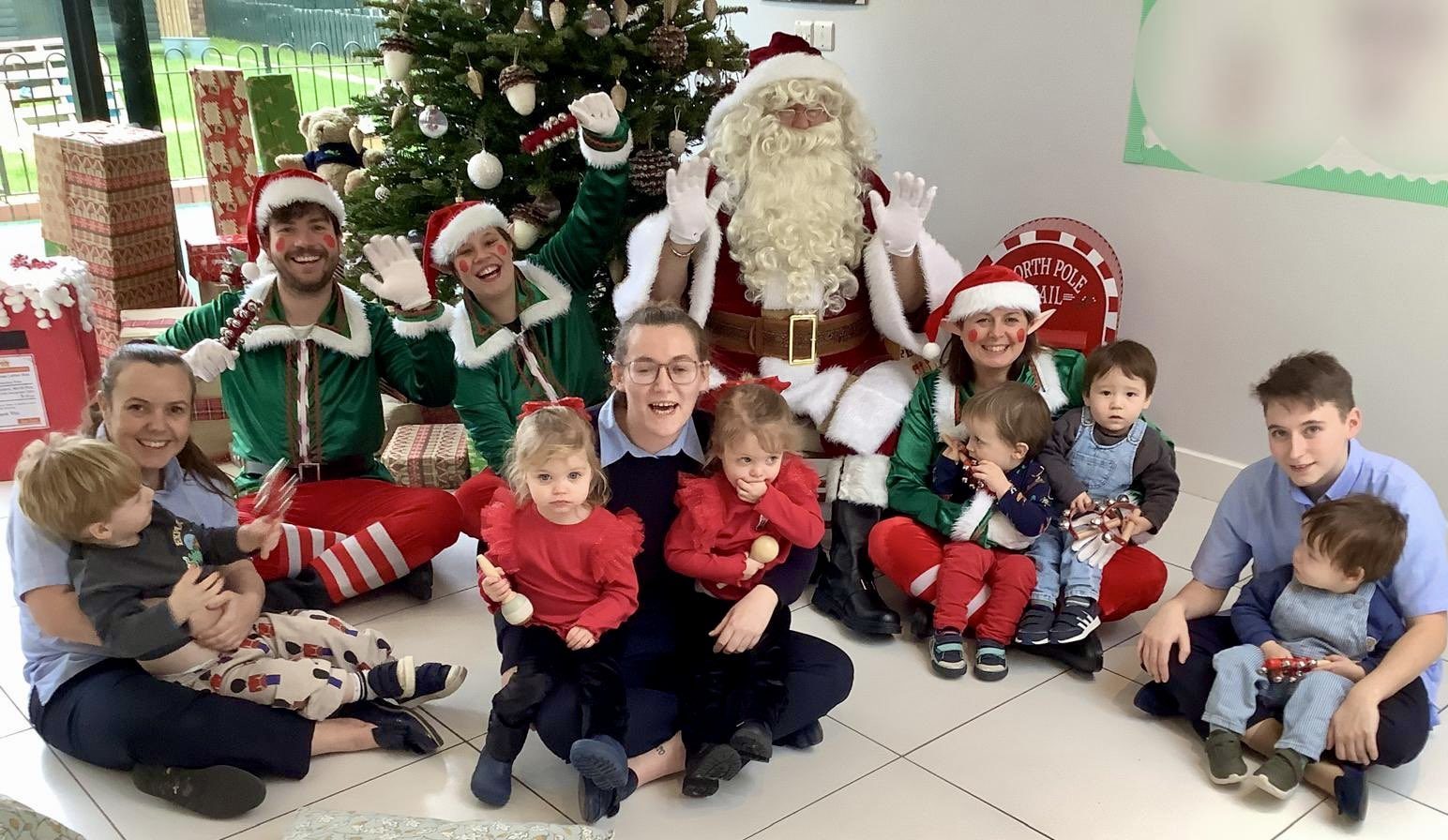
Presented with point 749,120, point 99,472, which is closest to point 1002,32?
point 749,120

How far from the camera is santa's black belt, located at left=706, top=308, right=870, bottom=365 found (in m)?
2.97

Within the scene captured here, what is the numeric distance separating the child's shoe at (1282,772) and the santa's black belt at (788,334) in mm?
1440

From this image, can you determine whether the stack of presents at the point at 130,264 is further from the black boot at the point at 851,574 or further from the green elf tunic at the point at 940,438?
the green elf tunic at the point at 940,438

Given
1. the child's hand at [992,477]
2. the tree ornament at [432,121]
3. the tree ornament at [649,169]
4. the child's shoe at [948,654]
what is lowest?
the child's shoe at [948,654]

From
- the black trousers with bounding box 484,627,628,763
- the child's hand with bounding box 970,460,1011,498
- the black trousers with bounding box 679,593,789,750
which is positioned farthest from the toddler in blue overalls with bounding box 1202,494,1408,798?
the black trousers with bounding box 484,627,628,763

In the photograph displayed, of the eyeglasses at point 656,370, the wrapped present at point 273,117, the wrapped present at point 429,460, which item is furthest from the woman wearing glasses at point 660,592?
the wrapped present at point 273,117

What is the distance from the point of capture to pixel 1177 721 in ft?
7.80

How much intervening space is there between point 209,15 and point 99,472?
565cm

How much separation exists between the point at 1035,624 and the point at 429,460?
182cm

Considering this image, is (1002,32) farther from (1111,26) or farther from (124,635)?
(124,635)

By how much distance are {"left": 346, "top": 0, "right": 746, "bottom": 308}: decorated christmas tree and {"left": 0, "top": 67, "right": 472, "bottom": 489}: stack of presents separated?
620 millimetres

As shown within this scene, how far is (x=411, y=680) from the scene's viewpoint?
2.25 m

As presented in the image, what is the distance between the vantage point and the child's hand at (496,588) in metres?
1.96

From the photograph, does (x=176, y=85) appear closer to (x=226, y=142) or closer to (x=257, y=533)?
(x=226, y=142)
